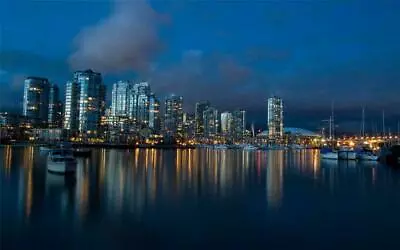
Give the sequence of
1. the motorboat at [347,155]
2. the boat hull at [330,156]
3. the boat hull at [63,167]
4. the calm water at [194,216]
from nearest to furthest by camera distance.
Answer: the calm water at [194,216], the boat hull at [63,167], the motorboat at [347,155], the boat hull at [330,156]

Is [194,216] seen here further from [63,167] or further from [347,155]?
[347,155]

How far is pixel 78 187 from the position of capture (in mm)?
29281

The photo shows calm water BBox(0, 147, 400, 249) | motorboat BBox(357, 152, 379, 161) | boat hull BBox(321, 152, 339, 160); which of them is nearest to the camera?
calm water BBox(0, 147, 400, 249)

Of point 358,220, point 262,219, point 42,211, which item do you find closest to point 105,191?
point 42,211

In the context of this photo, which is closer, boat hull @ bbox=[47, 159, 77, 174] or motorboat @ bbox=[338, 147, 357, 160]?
boat hull @ bbox=[47, 159, 77, 174]

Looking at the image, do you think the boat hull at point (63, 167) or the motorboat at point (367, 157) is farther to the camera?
the motorboat at point (367, 157)

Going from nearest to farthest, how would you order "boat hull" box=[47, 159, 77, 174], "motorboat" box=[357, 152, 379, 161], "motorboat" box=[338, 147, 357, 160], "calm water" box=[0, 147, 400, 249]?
"calm water" box=[0, 147, 400, 249] → "boat hull" box=[47, 159, 77, 174] → "motorboat" box=[357, 152, 379, 161] → "motorboat" box=[338, 147, 357, 160]

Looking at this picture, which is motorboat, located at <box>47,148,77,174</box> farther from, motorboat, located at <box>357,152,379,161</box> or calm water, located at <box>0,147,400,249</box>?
Result: motorboat, located at <box>357,152,379,161</box>

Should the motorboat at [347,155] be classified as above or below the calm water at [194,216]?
above

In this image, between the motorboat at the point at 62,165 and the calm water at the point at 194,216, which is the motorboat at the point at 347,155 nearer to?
the calm water at the point at 194,216

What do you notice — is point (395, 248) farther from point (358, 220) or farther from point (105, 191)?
point (105, 191)

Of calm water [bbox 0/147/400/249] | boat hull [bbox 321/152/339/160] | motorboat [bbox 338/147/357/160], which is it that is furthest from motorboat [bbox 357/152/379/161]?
calm water [bbox 0/147/400/249]

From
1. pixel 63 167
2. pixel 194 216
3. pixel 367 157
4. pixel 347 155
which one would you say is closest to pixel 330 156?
pixel 347 155

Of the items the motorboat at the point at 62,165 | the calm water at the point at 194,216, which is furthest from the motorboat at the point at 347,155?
the motorboat at the point at 62,165
